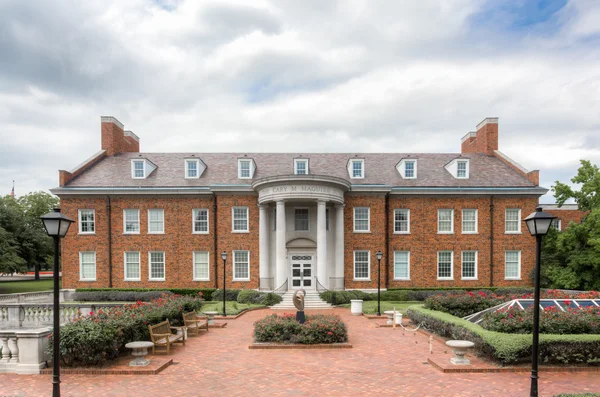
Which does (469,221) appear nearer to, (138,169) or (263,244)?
(263,244)

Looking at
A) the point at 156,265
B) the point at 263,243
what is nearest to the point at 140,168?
the point at 156,265

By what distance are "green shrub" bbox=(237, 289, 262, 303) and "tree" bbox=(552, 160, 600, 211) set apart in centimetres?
2255

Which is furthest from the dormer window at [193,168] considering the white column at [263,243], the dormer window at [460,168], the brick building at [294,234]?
the dormer window at [460,168]

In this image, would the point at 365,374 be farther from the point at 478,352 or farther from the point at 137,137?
the point at 137,137

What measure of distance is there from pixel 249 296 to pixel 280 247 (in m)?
3.88

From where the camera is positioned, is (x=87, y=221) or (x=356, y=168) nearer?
(x=87, y=221)

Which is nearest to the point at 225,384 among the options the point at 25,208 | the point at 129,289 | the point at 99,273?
the point at 129,289

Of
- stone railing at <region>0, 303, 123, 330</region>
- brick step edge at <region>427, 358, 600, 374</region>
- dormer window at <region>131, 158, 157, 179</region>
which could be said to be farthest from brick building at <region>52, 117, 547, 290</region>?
brick step edge at <region>427, 358, 600, 374</region>

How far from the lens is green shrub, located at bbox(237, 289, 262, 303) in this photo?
26500 millimetres

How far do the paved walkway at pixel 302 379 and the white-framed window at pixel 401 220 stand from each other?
1741 cm

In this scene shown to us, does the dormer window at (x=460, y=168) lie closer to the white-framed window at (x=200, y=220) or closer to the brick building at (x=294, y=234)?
the brick building at (x=294, y=234)

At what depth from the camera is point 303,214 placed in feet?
99.1

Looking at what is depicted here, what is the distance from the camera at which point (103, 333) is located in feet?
37.7

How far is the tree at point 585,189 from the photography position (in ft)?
90.7
